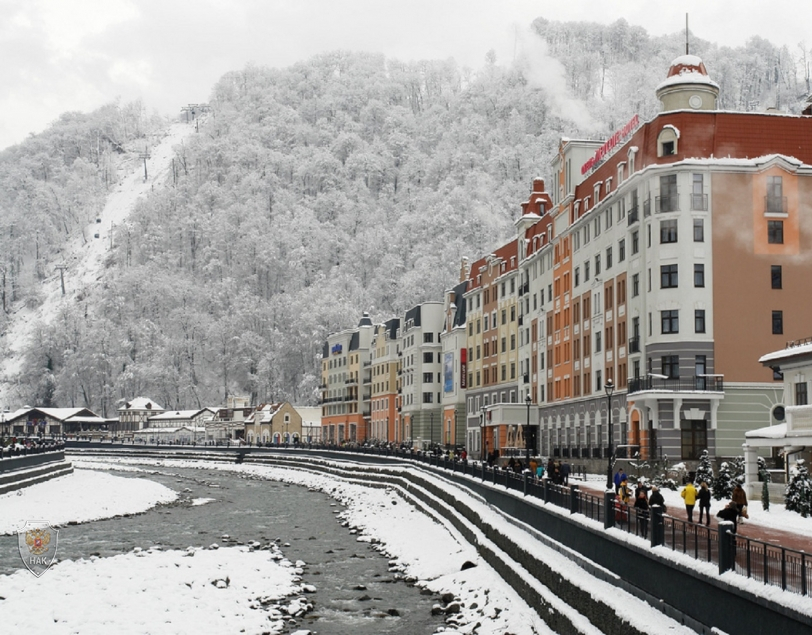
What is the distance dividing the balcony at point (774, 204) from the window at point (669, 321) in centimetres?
756

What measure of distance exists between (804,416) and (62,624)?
26360 millimetres

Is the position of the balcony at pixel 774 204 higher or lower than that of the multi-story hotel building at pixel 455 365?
higher

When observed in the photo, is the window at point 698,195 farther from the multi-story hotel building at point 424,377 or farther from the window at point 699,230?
the multi-story hotel building at point 424,377

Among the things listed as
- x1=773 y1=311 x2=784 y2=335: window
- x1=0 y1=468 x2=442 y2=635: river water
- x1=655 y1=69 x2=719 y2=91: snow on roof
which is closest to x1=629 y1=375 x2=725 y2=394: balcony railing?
x1=773 y1=311 x2=784 y2=335: window

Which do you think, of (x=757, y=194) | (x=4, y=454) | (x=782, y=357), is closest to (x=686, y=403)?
(x=757, y=194)

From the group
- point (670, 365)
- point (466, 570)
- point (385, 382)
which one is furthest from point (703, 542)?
point (385, 382)

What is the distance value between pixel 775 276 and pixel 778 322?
2.52 metres

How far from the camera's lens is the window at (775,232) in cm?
5606

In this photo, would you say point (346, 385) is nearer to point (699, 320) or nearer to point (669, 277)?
point (669, 277)

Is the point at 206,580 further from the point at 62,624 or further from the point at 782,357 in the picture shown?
the point at 782,357

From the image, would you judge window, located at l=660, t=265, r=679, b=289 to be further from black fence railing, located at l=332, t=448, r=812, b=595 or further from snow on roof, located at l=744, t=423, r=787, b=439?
black fence railing, located at l=332, t=448, r=812, b=595

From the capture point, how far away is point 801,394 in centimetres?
3938

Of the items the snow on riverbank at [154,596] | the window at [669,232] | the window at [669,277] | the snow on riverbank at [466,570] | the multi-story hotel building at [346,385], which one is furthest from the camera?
the multi-story hotel building at [346,385]

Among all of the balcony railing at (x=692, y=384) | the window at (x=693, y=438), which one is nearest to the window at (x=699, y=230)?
the balcony railing at (x=692, y=384)
